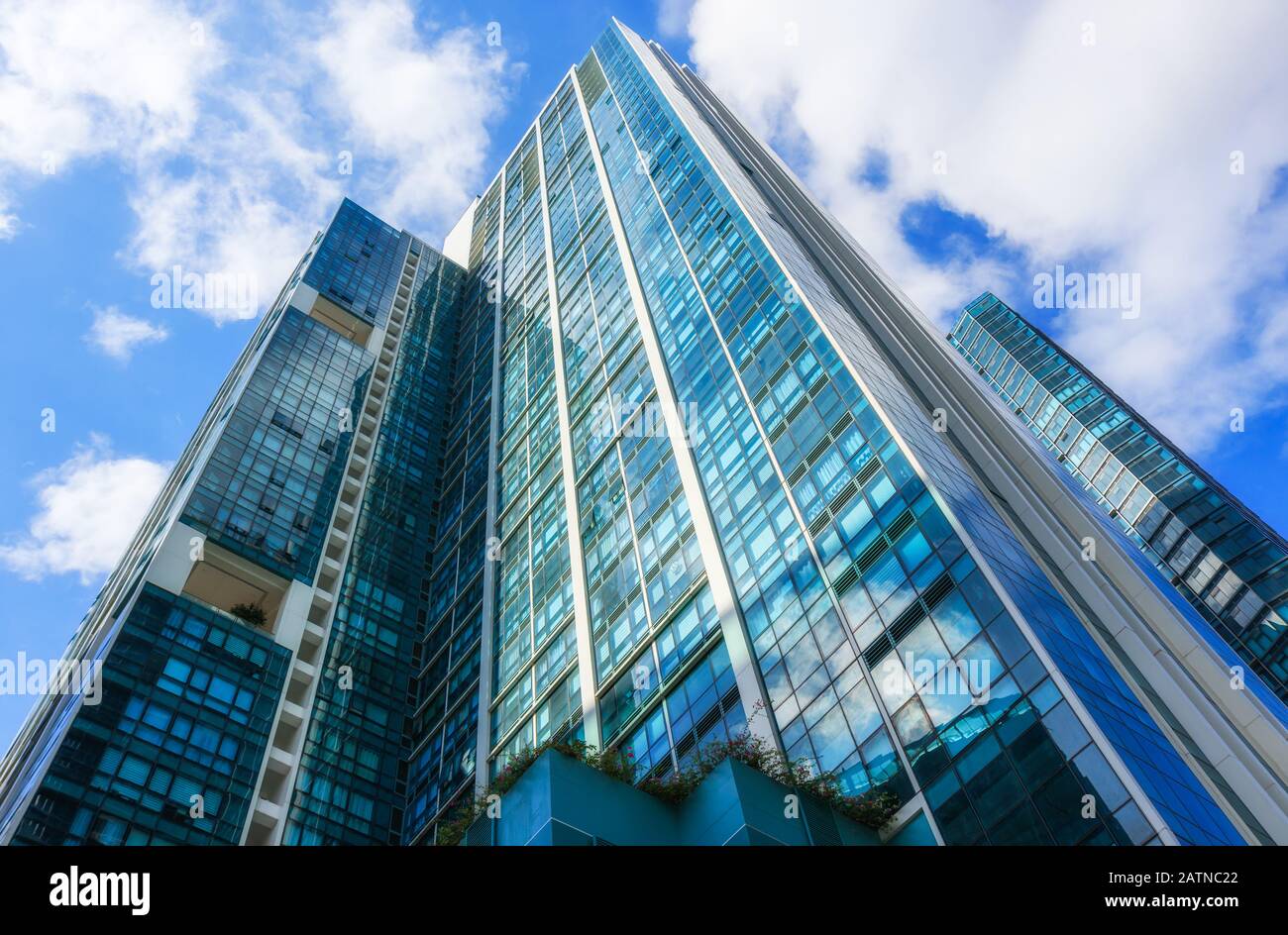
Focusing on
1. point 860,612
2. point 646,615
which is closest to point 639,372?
point 646,615

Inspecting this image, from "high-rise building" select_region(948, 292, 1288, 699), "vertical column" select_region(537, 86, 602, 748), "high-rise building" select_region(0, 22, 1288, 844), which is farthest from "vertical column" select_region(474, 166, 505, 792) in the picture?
"high-rise building" select_region(948, 292, 1288, 699)

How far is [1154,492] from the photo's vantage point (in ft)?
317

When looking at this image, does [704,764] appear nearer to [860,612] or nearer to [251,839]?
[860,612]

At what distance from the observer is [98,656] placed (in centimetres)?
4503

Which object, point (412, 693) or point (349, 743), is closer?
point (349, 743)

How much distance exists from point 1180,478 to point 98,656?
88486mm

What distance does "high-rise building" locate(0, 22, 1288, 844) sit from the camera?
25.0 m

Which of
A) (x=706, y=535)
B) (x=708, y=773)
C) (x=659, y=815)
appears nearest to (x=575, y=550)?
(x=706, y=535)

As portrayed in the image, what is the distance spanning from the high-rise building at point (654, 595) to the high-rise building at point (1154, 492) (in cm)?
3254

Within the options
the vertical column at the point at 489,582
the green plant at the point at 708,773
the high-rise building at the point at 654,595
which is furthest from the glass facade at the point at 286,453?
the green plant at the point at 708,773

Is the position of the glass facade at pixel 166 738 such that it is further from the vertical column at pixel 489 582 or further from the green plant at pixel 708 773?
the green plant at pixel 708 773

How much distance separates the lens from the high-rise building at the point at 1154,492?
80812 mm

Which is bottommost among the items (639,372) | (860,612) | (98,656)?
(860,612)
